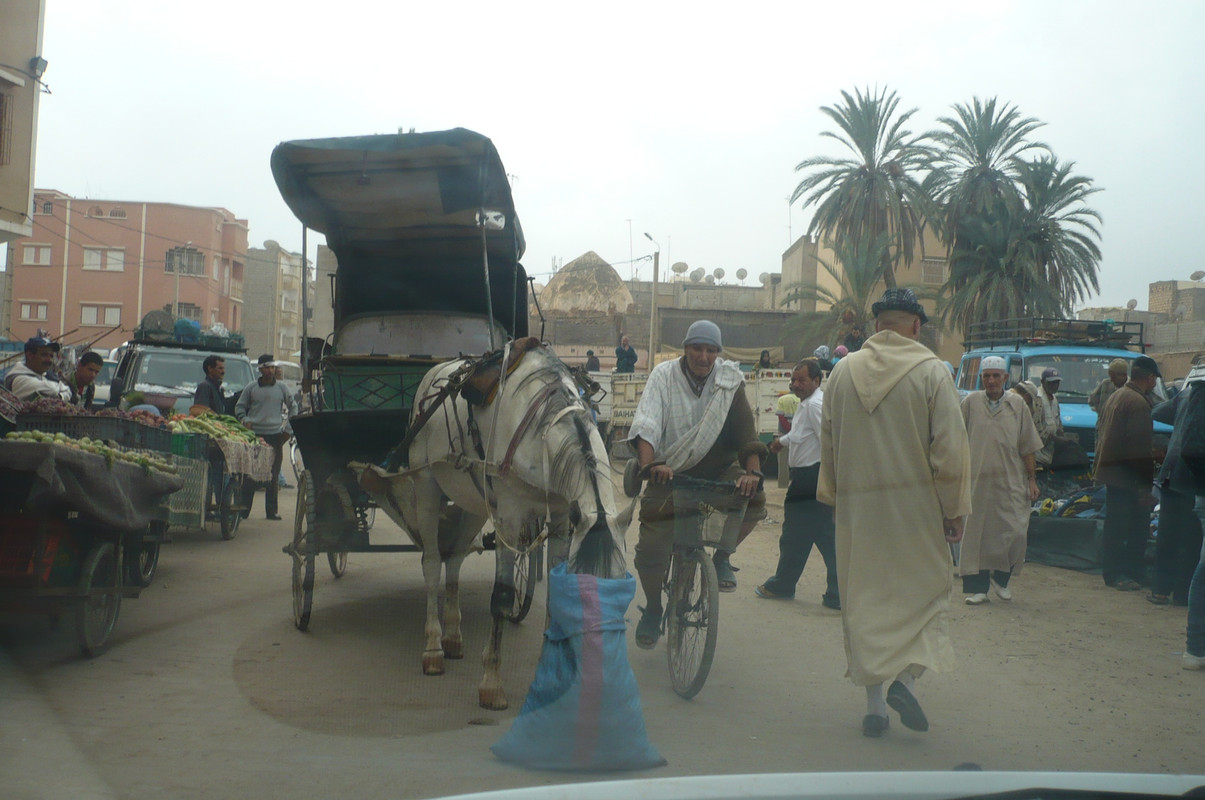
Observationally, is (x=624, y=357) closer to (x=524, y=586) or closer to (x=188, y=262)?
(x=524, y=586)

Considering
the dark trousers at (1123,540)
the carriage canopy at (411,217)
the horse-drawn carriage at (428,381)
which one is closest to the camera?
the horse-drawn carriage at (428,381)

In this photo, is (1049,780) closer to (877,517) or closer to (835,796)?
(835,796)

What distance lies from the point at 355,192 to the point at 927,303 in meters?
39.4

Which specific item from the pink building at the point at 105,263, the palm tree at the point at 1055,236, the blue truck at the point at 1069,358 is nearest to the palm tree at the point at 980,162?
the palm tree at the point at 1055,236

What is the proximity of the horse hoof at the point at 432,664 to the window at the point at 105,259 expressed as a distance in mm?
52726

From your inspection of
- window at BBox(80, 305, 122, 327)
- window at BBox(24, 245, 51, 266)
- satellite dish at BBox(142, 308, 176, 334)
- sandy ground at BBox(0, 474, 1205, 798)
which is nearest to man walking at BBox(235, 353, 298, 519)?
sandy ground at BBox(0, 474, 1205, 798)

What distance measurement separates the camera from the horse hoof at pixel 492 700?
4711 mm

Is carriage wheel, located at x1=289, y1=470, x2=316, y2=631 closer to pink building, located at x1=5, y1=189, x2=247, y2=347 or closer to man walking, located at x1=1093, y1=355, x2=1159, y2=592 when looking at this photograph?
man walking, located at x1=1093, y1=355, x2=1159, y2=592

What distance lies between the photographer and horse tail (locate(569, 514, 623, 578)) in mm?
4113

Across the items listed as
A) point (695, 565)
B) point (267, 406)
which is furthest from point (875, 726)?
point (267, 406)

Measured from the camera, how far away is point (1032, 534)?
10.0m

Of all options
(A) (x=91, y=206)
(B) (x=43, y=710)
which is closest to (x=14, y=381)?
(B) (x=43, y=710)

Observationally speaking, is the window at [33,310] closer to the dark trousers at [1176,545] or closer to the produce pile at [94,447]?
the produce pile at [94,447]

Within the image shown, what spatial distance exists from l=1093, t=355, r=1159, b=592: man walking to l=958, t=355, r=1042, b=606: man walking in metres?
1.01
